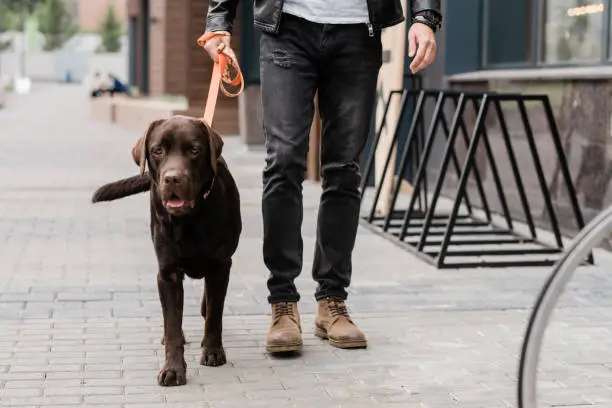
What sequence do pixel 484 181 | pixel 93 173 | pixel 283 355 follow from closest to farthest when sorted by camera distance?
1. pixel 283 355
2. pixel 484 181
3. pixel 93 173

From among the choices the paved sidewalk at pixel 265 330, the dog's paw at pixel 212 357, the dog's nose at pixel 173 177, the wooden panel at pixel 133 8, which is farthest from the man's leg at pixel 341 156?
the wooden panel at pixel 133 8

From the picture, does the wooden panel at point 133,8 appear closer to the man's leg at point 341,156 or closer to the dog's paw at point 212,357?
the man's leg at point 341,156

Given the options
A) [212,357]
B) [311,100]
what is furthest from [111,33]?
[212,357]

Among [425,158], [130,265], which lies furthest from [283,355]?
[425,158]

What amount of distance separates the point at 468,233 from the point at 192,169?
14.1ft

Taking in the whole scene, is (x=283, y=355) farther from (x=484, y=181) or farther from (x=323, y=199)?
(x=484, y=181)

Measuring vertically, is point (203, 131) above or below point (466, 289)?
above

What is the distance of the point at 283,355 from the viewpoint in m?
4.67

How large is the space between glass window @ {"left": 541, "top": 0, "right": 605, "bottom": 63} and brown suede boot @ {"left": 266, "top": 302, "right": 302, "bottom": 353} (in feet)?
14.1

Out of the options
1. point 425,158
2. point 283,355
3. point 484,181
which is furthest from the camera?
point 484,181

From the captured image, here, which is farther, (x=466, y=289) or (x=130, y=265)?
(x=130, y=265)

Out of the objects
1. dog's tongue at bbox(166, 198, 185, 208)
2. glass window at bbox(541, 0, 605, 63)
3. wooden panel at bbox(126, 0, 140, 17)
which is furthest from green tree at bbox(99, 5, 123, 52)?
dog's tongue at bbox(166, 198, 185, 208)

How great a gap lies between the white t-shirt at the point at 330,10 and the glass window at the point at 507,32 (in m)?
5.19

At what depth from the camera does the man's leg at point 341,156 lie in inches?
187
